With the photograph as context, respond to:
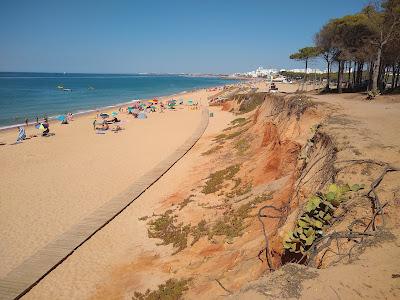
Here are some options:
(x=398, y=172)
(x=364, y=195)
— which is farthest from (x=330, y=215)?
(x=398, y=172)

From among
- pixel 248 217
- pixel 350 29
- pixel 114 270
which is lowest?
pixel 114 270

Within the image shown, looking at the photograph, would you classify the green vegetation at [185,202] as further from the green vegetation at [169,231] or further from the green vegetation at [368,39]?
the green vegetation at [368,39]

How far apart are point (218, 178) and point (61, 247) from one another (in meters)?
7.59

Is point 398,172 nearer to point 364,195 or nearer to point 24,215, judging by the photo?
point 364,195

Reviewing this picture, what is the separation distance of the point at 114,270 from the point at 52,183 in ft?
31.7

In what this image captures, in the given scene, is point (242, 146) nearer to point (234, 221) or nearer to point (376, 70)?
point (234, 221)

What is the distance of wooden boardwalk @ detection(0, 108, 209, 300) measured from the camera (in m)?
9.19

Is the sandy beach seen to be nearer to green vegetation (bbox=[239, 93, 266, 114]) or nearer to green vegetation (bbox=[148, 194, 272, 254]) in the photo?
green vegetation (bbox=[148, 194, 272, 254])

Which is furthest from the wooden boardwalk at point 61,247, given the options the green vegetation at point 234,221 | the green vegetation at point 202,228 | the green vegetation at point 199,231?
the green vegetation at point 234,221

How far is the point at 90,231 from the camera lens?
39.1 ft

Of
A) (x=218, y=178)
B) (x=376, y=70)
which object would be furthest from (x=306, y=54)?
(x=218, y=178)

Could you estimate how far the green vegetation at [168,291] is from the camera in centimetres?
785

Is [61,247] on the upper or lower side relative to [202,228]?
lower

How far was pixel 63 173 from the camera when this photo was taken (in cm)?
1934
